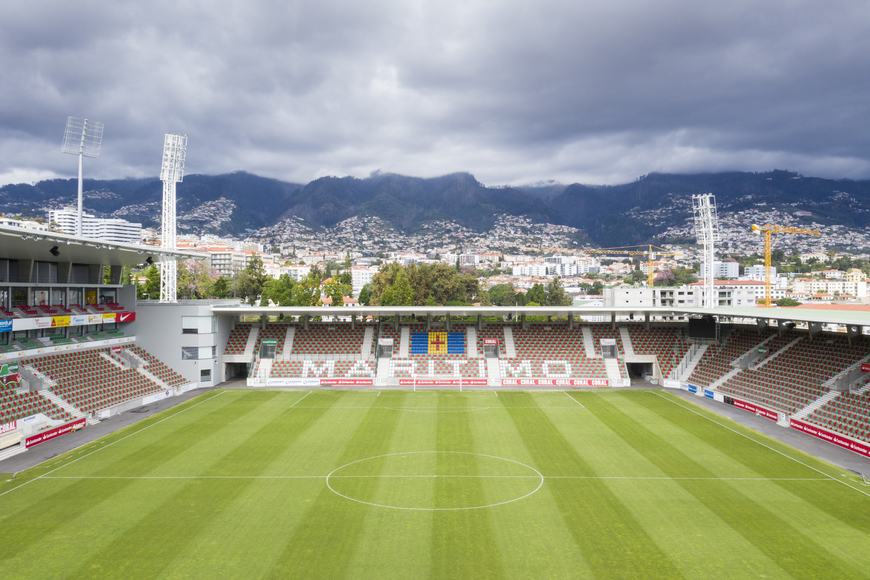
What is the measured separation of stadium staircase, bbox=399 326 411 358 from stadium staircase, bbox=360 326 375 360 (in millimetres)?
2257

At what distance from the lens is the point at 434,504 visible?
15219 millimetres

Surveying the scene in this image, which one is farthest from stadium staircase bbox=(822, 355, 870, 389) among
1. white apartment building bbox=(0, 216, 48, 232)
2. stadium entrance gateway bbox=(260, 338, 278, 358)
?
white apartment building bbox=(0, 216, 48, 232)

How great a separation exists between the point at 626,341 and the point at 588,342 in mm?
2924

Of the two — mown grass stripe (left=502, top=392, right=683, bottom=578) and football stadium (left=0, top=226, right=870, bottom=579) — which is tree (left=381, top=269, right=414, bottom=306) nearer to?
football stadium (left=0, top=226, right=870, bottom=579)

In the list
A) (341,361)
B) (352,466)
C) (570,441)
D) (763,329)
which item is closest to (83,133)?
(341,361)

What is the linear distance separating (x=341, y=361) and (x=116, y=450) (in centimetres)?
1784

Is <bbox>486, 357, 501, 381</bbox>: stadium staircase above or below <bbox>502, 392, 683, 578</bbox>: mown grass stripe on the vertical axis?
above

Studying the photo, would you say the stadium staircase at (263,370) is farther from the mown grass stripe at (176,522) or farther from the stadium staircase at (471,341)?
the stadium staircase at (471,341)

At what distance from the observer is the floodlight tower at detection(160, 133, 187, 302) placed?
39.4m

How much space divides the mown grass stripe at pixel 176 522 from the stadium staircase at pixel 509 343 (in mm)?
20439

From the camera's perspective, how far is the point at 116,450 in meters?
20.6

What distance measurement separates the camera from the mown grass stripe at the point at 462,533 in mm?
11576

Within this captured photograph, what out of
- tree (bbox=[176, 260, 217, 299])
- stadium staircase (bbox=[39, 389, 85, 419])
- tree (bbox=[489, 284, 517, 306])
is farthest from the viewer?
tree (bbox=[489, 284, 517, 306])

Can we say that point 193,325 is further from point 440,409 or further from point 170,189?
point 440,409
